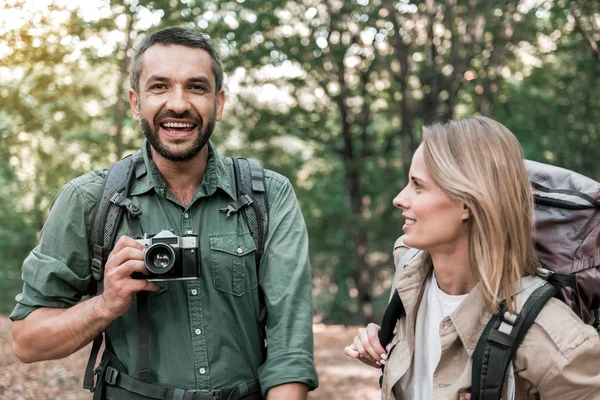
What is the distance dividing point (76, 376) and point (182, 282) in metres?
4.46

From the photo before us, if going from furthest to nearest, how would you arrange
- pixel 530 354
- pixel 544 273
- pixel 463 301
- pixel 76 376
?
pixel 76 376, pixel 463 301, pixel 544 273, pixel 530 354

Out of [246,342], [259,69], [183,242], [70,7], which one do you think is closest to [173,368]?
[246,342]

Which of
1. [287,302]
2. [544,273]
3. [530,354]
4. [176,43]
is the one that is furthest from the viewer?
[176,43]

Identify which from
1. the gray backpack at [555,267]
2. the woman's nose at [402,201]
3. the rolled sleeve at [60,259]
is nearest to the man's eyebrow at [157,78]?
the rolled sleeve at [60,259]

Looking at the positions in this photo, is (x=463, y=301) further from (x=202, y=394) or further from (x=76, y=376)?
(x=76, y=376)

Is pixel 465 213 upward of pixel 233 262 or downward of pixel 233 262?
upward

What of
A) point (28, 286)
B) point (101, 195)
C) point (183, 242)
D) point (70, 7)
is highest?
point (70, 7)

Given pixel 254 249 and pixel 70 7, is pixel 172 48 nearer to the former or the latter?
pixel 254 249

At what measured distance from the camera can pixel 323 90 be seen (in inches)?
581

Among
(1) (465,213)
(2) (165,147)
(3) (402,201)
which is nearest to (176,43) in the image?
(2) (165,147)

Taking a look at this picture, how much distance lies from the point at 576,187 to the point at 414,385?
92cm

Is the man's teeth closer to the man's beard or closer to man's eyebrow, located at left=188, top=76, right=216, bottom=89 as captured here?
the man's beard

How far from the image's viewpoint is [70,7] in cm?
736

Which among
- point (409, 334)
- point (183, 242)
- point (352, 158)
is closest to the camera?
point (183, 242)
